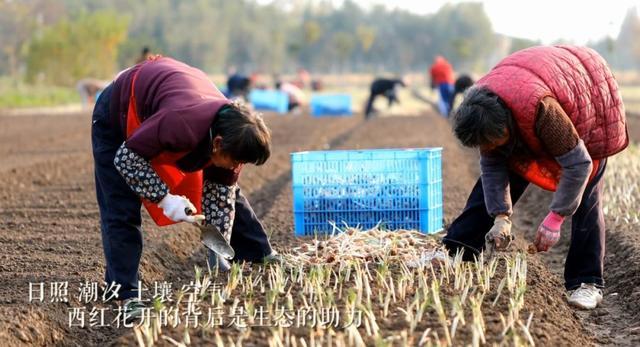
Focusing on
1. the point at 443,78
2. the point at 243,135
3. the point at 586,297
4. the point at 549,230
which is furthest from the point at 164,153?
the point at 443,78

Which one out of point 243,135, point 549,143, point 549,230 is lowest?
point 549,230

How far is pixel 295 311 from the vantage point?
470 cm

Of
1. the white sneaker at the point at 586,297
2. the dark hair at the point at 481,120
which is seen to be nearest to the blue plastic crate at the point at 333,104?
the white sneaker at the point at 586,297

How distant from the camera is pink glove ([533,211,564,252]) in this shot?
5027 millimetres

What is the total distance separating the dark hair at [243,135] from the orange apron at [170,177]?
0.31 metres

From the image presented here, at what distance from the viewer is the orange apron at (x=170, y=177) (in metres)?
4.77

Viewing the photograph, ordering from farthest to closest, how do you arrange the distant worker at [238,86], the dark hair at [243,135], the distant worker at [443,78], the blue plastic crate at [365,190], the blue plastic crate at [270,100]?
the blue plastic crate at [270,100] < the distant worker at [238,86] < the distant worker at [443,78] < the blue plastic crate at [365,190] < the dark hair at [243,135]

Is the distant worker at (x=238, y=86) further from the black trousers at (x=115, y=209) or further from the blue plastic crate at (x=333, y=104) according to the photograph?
the black trousers at (x=115, y=209)

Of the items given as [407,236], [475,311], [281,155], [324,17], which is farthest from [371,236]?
[324,17]

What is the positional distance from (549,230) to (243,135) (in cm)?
164

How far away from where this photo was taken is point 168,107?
15.1ft

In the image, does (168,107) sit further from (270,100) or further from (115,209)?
(270,100)

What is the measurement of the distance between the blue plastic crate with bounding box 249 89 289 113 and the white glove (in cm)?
2817

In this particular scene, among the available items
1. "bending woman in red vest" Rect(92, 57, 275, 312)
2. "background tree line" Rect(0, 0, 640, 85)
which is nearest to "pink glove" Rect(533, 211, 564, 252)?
"bending woman in red vest" Rect(92, 57, 275, 312)
